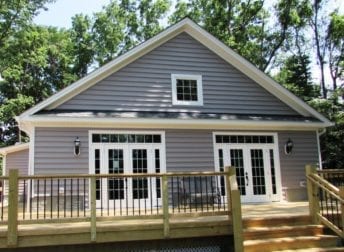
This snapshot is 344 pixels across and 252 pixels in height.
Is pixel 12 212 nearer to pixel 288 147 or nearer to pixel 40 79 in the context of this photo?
pixel 288 147

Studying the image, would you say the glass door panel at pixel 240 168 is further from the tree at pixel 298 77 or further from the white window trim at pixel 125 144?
the tree at pixel 298 77

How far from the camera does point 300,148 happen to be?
14023 millimetres

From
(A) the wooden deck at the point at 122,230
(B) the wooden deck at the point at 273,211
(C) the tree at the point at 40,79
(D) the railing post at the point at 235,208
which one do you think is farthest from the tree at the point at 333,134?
(C) the tree at the point at 40,79

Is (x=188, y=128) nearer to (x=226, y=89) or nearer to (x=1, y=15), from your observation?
(x=226, y=89)

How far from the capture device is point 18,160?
2172 centimetres

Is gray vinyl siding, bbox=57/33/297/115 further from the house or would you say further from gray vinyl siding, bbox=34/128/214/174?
gray vinyl siding, bbox=34/128/214/174

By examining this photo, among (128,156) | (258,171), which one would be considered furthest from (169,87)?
(258,171)

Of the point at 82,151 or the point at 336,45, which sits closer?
the point at 82,151

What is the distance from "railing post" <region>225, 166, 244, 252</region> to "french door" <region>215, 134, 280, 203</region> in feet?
17.2

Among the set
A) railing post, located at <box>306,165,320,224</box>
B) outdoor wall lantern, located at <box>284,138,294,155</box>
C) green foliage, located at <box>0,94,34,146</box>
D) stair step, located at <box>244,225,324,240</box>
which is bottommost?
stair step, located at <box>244,225,324,240</box>

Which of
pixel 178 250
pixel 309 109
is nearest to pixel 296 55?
pixel 309 109

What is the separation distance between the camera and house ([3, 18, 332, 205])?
11664mm

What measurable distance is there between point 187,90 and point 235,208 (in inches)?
270

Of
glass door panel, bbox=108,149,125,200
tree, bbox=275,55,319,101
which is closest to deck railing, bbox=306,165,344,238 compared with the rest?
glass door panel, bbox=108,149,125,200
